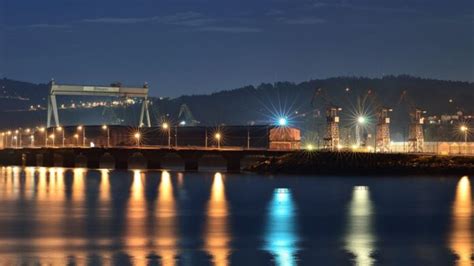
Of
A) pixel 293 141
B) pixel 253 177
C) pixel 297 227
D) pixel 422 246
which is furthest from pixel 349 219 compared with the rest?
pixel 293 141

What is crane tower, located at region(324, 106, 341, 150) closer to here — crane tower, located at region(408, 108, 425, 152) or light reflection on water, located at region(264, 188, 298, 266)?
crane tower, located at region(408, 108, 425, 152)

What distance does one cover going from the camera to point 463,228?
4703cm

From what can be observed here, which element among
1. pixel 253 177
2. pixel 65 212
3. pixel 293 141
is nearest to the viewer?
pixel 65 212

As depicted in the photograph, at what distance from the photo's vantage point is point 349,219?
52.3m

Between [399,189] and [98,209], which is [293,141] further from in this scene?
[98,209]

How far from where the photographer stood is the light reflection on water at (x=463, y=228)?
1459 inches

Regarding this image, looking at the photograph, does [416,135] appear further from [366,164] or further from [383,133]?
[366,164]

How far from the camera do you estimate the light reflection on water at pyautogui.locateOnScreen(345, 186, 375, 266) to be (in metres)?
37.2

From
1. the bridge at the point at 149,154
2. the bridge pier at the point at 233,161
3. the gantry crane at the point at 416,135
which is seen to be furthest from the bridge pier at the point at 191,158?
the gantry crane at the point at 416,135

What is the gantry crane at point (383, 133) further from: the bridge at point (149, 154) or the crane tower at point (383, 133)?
the bridge at point (149, 154)

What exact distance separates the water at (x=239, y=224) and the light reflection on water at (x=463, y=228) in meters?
0.05

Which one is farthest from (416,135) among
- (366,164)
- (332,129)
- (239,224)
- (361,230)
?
(361,230)

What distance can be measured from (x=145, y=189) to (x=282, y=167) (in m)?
→ 28.9

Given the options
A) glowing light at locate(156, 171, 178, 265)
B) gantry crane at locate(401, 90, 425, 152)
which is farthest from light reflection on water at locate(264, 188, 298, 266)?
gantry crane at locate(401, 90, 425, 152)
